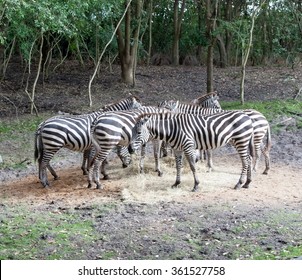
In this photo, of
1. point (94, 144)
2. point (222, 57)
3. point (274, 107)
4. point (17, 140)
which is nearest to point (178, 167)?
point (94, 144)

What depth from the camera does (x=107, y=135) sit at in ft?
36.5

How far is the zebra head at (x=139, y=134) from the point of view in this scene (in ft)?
36.0

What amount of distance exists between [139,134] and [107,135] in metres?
0.66

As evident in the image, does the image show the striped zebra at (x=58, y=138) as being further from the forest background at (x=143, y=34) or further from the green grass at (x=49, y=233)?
the forest background at (x=143, y=34)

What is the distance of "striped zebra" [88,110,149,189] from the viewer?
437 inches

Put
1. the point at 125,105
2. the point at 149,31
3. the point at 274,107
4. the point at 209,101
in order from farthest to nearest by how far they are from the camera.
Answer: the point at 149,31
the point at 274,107
the point at 209,101
the point at 125,105

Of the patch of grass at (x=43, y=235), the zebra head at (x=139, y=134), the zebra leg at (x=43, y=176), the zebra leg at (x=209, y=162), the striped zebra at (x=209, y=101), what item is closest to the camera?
the patch of grass at (x=43, y=235)

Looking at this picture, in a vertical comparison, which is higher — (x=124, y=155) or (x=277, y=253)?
(x=124, y=155)

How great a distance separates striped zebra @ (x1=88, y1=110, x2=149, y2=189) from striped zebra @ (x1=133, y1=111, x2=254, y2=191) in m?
0.37

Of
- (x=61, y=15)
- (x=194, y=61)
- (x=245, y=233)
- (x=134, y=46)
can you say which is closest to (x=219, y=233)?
(x=245, y=233)

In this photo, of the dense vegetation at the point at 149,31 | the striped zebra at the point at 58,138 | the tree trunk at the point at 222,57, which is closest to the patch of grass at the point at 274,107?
the dense vegetation at the point at 149,31

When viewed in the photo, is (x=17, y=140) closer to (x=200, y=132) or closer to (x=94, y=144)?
(x=94, y=144)

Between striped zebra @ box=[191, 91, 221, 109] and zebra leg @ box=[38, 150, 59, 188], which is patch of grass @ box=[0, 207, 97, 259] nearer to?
zebra leg @ box=[38, 150, 59, 188]
